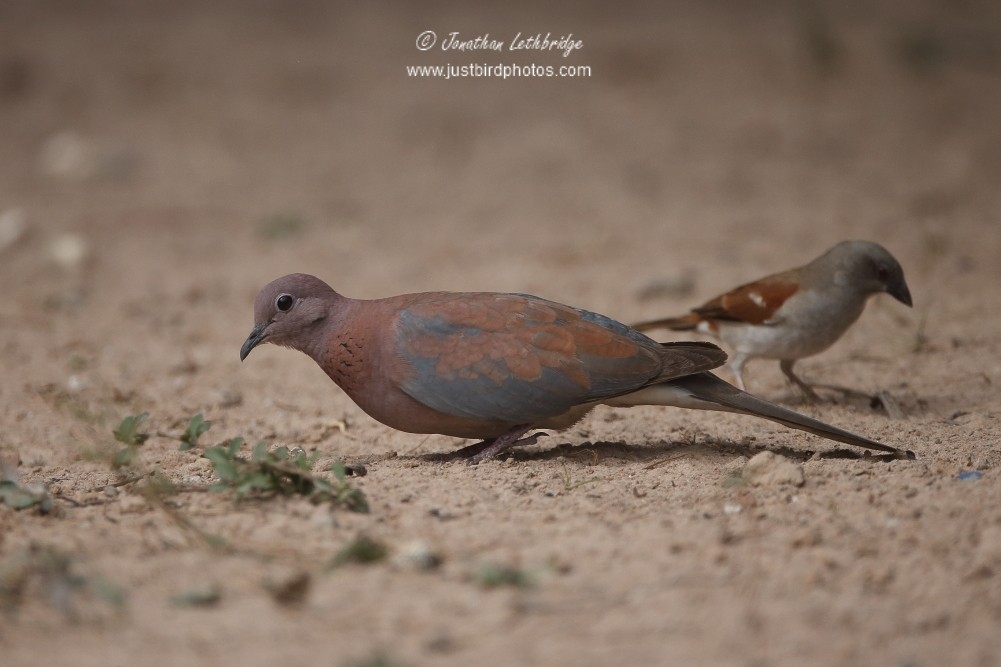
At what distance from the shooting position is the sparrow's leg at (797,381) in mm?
5366

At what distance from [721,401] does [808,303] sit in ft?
4.01

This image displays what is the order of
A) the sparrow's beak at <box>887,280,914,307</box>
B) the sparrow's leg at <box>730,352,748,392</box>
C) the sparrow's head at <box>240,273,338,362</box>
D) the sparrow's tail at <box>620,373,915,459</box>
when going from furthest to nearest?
the sparrow's leg at <box>730,352,748,392</box> < the sparrow's beak at <box>887,280,914,307</box> < the sparrow's head at <box>240,273,338,362</box> < the sparrow's tail at <box>620,373,915,459</box>

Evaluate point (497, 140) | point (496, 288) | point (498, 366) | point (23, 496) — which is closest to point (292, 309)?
point (498, 366)

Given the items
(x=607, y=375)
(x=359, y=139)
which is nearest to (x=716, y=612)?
(x=607, y=375)

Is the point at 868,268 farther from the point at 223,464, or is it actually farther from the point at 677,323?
the point at 223,464

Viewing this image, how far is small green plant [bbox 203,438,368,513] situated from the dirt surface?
62mm

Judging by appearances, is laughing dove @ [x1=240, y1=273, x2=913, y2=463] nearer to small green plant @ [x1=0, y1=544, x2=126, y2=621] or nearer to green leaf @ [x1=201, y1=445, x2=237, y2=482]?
green leaf @ [x1=201, y1=445, x2=237, y2=482]

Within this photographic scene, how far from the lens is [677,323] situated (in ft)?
18.9

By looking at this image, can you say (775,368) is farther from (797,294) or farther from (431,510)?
(431,510)

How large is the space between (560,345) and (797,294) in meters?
1.63

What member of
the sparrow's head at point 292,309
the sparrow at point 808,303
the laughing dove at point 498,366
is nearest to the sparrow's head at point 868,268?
the sparrow at point 808,303

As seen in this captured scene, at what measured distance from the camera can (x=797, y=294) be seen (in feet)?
17.7

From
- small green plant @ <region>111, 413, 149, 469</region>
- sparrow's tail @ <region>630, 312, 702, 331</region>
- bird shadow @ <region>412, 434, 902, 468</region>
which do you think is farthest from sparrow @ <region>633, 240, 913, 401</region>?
small green plant @ <region>111, 413, 149, 469</region>

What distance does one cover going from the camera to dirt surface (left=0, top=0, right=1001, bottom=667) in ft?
9.41
